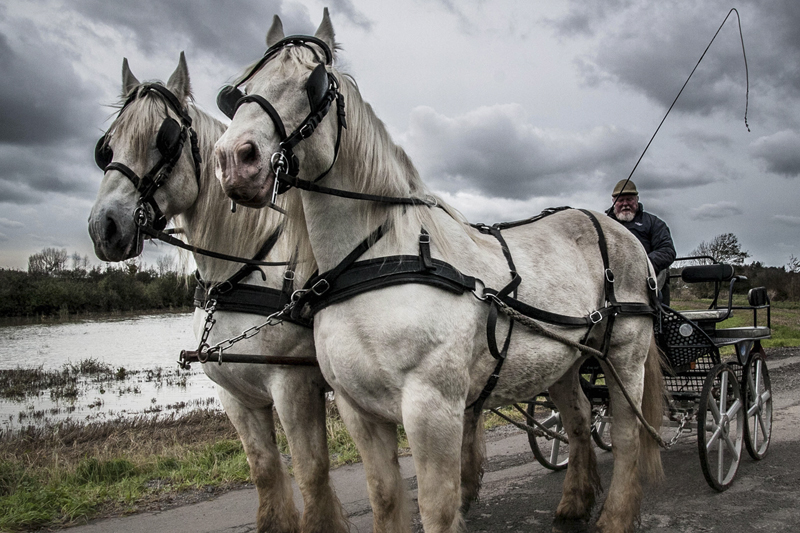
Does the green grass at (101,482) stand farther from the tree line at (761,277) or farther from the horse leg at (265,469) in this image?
the tree line at (761,277)

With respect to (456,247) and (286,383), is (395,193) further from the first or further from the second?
(286,383)

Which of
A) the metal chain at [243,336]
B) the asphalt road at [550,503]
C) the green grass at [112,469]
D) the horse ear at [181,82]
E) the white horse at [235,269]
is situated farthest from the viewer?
the green grass at [112,469]

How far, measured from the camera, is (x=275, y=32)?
2.57 metres

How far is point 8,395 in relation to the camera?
1232cm

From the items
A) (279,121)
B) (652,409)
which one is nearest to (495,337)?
(279,121)

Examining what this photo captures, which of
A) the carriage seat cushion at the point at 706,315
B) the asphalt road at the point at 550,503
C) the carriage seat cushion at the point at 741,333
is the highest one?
the carriage seat cushion at the point at 706,315

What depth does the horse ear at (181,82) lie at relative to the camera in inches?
130

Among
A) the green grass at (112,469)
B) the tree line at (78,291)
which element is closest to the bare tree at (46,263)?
the tree line at (78,291)

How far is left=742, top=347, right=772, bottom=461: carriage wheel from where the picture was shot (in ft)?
15.6

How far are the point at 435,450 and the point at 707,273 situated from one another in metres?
3.79

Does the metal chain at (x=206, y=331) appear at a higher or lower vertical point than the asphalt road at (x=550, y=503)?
higher

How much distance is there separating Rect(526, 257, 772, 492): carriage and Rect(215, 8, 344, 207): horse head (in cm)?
268

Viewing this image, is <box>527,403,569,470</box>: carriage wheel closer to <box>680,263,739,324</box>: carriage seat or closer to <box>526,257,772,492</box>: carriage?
<box>526,257,772,492</box>: carriage

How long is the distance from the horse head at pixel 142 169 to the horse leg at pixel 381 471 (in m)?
1.40
